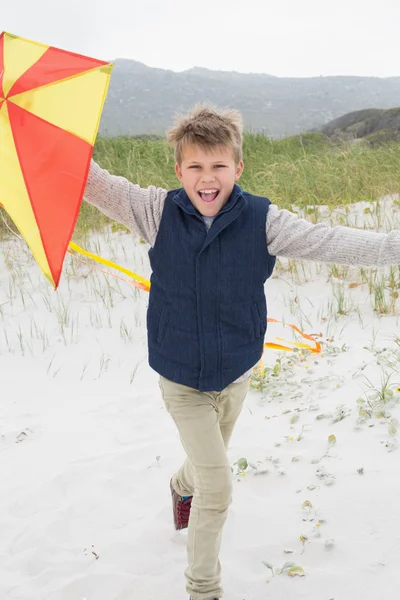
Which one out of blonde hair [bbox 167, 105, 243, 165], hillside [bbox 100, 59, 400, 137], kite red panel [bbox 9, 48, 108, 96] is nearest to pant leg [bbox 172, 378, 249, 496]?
blonde hair [bbox 167, 105, 243, 165]

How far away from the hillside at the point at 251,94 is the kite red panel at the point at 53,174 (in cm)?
8356

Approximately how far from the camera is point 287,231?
192 cm

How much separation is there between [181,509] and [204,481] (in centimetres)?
64

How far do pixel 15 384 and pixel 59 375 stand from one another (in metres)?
0.34

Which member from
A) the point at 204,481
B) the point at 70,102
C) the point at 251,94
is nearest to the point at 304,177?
the point at 70,102

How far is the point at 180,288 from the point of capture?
1925 mm

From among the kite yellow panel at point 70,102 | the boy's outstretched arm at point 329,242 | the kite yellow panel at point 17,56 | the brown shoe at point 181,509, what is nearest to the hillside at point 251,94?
the kite yellow panel at point 17,56

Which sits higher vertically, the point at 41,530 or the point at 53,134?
the point at 53,134

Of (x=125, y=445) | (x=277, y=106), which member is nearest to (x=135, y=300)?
(x=125, y=445)

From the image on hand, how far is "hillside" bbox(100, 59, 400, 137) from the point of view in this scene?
312ft

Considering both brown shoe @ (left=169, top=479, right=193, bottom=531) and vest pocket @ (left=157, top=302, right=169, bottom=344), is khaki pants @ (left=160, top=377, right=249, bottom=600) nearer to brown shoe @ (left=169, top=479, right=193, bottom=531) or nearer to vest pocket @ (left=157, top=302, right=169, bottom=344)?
vest pocket @ (left=157, top=302, right=169, bottom=344)

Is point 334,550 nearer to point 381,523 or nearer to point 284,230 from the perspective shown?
point 381,523

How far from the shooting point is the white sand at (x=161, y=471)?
2162 millimetres

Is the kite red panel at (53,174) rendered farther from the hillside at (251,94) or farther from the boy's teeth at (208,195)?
the hillside at (251,94)
